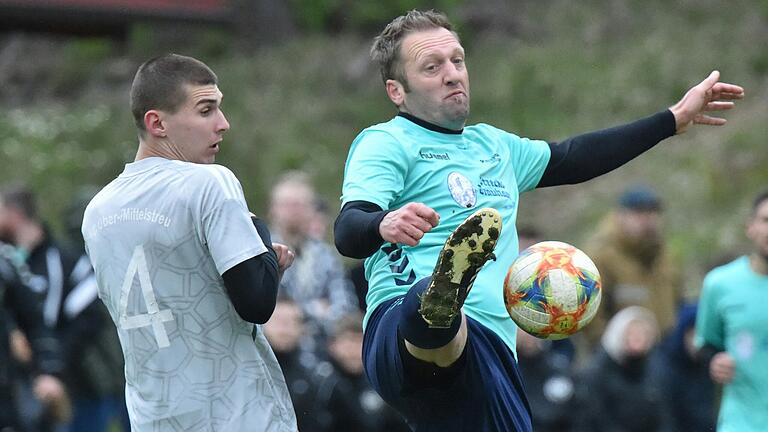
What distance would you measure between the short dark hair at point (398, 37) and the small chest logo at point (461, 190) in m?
0.45

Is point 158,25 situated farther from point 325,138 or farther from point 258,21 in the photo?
point 325,138

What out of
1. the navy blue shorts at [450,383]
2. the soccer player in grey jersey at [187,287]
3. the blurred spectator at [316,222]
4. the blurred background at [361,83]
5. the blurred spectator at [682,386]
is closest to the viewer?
the soccer player in grey jersey at [187,287]

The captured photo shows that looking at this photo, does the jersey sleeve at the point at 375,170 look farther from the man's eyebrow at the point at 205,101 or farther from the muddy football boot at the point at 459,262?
the man's eyebrow at the point at 205,101

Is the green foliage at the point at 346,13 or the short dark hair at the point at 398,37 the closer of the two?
the short dark hair at the point at 398,37

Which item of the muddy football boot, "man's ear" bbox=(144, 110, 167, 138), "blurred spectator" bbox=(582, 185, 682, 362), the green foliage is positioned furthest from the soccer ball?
the green foliage

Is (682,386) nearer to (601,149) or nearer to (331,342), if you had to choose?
(331,342)

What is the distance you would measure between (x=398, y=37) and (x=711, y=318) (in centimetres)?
343

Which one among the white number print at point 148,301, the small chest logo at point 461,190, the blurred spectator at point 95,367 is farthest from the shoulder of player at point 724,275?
the blurred spectator at point 95,367

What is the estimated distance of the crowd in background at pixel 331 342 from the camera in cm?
935

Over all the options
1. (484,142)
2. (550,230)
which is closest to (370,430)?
(484,142)

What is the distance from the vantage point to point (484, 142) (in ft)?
18.3

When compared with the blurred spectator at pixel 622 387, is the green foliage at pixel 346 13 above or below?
above

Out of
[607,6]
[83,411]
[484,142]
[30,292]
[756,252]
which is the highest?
[607,6]

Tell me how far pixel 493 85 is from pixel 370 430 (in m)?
10.8
